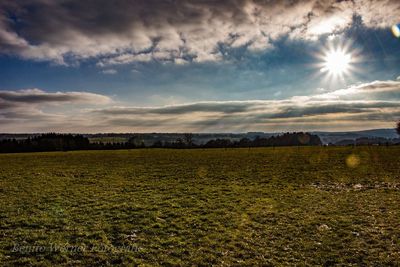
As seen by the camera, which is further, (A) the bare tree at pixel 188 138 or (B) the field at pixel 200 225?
(A) the bare tree at pixel 188 138

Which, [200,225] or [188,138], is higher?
[188,138]

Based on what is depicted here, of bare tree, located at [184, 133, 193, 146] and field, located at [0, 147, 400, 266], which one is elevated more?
bare tree, located at [184, 133, 193, 146]

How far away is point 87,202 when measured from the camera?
81.0 feet

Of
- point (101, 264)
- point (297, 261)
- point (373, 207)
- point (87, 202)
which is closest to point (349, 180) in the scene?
point (373, 207)

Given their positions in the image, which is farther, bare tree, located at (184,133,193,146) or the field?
bare tree, located at (184,133,193,146)

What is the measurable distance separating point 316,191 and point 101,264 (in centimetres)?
2390

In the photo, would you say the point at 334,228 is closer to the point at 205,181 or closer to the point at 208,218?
the point at 208,218

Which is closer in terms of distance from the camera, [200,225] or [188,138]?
[200,225]

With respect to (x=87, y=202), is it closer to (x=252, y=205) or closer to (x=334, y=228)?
(x=252, y=205)

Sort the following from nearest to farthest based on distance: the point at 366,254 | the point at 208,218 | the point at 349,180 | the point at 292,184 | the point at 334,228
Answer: the point at 366,254 → the point at 334,228 → the point at 208,218 → the point at 292,184 → the point at 349,180

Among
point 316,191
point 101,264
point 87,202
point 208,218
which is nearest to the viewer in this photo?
point 101,264

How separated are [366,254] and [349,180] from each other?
84.9ft

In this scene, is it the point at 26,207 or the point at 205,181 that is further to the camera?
the point at 205,181

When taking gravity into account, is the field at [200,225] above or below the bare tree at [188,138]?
below
